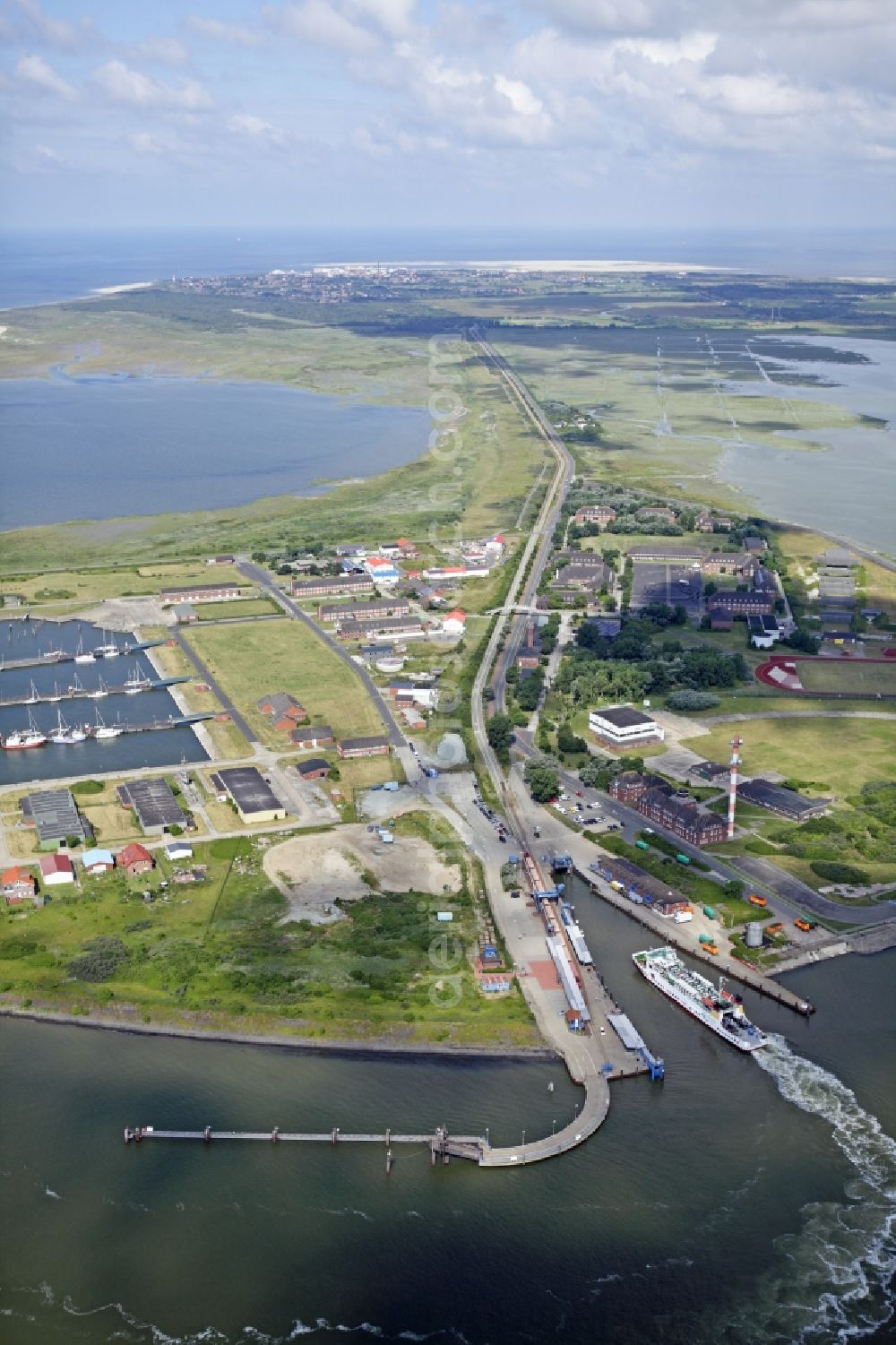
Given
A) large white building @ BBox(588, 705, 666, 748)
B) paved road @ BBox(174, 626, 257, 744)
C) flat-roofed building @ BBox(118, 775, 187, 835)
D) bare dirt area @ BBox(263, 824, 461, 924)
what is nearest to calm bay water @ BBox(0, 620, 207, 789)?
paved road @ BBox(174, 626, 257, 744)

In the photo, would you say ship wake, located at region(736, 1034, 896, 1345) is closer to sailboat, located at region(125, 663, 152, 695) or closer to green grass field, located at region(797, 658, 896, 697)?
green grass field, located at region(797, 658, 896, 697)

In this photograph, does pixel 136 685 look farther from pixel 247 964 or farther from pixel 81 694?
pixel 247 964

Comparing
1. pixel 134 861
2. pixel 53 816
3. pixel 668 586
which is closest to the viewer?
pixel 134 861

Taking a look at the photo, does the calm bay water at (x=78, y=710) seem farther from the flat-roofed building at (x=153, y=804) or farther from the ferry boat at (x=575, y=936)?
the ferry boat at (x=575, y=936)

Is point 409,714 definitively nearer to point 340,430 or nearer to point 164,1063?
point 164,1063

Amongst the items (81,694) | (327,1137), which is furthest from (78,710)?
(327,1137)

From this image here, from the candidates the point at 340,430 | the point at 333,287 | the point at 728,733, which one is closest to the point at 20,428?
the point at 340,430

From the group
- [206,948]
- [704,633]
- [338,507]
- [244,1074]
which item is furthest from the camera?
[338,507]
